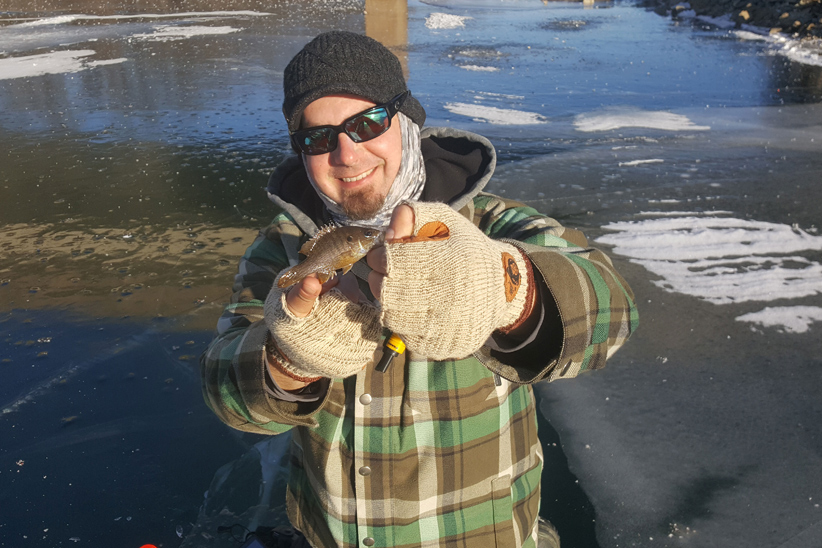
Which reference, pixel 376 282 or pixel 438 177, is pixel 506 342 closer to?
pixel 376 282

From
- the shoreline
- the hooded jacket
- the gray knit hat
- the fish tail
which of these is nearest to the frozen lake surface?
→ the hooded jacket

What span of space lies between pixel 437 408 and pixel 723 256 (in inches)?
142

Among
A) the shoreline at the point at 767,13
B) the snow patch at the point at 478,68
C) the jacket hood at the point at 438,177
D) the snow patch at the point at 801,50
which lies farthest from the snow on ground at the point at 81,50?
the shoreline at the point at 767,13

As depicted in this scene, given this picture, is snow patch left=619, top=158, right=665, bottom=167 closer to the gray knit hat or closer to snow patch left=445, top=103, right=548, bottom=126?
snow patch left=445, top=103, right=548, bottom=126

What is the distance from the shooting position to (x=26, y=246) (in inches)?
194

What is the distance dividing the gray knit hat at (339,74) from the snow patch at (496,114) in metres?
6.17

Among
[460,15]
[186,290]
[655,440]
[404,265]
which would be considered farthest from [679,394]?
[460,15]

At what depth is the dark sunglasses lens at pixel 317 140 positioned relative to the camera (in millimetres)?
1979

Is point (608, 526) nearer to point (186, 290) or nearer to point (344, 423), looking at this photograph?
point (344, 423)

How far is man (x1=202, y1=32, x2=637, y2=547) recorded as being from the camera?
54.1 inches

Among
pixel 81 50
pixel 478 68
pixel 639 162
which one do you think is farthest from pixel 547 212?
pixel 81 50

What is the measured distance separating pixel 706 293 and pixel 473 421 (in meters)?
2.91

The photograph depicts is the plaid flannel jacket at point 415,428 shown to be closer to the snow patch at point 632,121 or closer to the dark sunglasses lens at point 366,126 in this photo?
the dark sunglasses lens at point 366,126

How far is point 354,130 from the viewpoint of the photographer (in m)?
1.98
